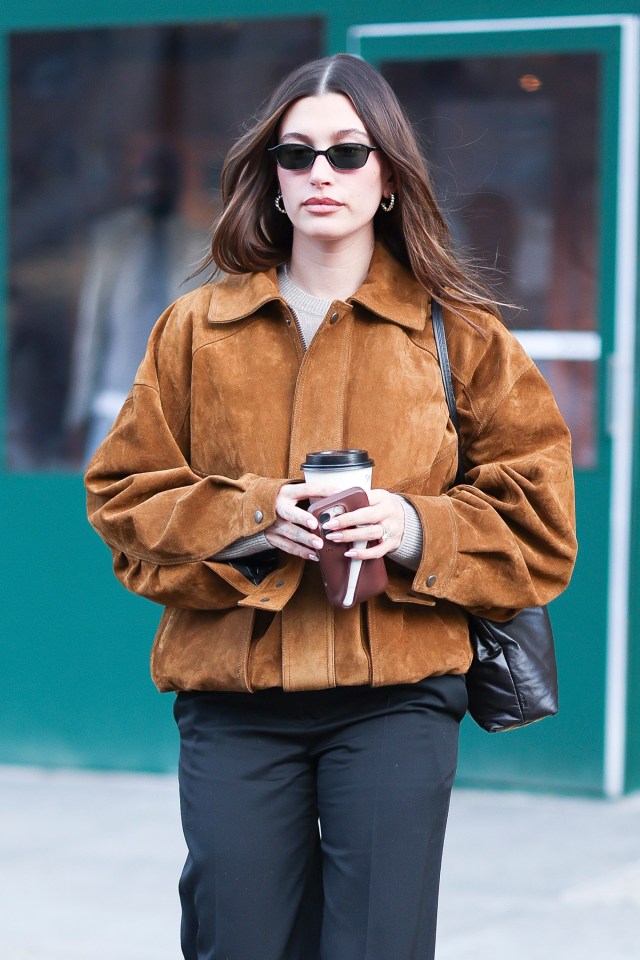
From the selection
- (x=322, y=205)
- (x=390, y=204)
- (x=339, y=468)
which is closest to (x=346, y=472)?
(x=339, y=468)

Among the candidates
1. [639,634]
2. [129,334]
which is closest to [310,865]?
[639,634]

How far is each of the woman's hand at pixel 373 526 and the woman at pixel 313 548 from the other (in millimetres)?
A: 12

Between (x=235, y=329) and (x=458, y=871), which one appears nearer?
(x=235, y=329)

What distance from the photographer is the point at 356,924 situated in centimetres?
260

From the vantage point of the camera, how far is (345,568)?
8.09 ft

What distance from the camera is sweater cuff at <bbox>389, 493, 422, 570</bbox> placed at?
2574 millimetres

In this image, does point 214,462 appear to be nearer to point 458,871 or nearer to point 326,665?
point 326,665

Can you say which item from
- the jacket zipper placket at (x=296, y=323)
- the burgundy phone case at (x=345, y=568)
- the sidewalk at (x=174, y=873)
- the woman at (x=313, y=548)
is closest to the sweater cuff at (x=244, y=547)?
the woman at (x=313, y=548)

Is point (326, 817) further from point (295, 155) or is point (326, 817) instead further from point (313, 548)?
point (295, 155)

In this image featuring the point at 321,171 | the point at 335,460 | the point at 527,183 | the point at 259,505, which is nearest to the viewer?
the point at 335,460

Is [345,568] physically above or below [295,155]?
below

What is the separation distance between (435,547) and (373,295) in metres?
0.48

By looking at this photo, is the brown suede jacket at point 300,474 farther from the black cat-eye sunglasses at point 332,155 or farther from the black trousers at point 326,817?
the black cat-eye sunglasses at point 332,155

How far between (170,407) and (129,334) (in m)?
3.13
